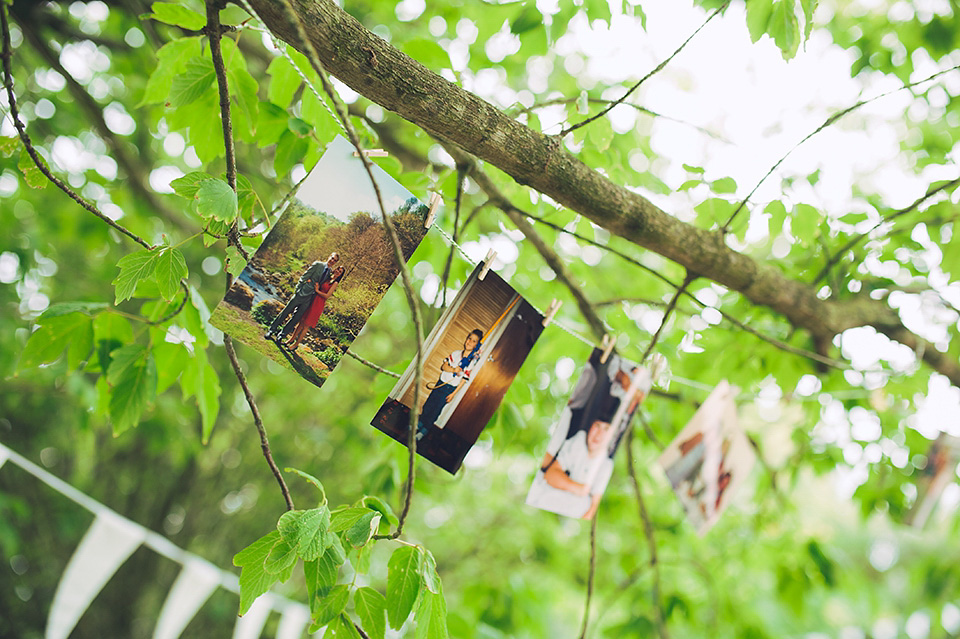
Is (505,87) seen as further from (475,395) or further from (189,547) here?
(189,547)

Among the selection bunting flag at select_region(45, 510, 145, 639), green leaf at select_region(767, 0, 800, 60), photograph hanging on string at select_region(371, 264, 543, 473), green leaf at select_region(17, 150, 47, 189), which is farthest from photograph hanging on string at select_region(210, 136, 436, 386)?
bunting flag at select_region(45, 510, 145, 639)

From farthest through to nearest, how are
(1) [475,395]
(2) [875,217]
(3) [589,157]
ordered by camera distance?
(2) [875,217]
(3) [589,157]
(1) [475,395]

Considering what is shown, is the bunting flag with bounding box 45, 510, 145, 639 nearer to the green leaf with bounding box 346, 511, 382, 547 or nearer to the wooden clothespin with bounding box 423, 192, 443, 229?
the green leaf with bounding box 346, 511, 382, 547

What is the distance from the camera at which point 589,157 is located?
1159mm

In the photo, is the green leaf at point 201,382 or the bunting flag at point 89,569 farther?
the bunting flag at point 89,569

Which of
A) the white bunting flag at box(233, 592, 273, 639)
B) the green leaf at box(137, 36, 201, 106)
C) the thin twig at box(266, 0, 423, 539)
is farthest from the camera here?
the white bunting flag at box(233, 592, 273, 639)

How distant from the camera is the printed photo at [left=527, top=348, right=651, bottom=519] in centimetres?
105

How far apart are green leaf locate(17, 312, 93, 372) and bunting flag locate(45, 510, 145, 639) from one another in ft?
2.50

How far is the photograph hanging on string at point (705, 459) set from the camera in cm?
127

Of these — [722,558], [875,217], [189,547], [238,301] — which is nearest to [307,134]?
[238,301]

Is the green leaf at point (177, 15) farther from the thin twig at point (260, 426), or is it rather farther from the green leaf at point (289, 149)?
the thin twig at point (260, 426)

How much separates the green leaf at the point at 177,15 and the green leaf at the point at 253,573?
0.81 meters

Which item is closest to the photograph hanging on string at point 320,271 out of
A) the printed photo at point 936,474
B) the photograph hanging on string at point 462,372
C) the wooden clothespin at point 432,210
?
the wooden clothespin at point 432,210

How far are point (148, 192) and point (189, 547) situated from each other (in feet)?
8.04
